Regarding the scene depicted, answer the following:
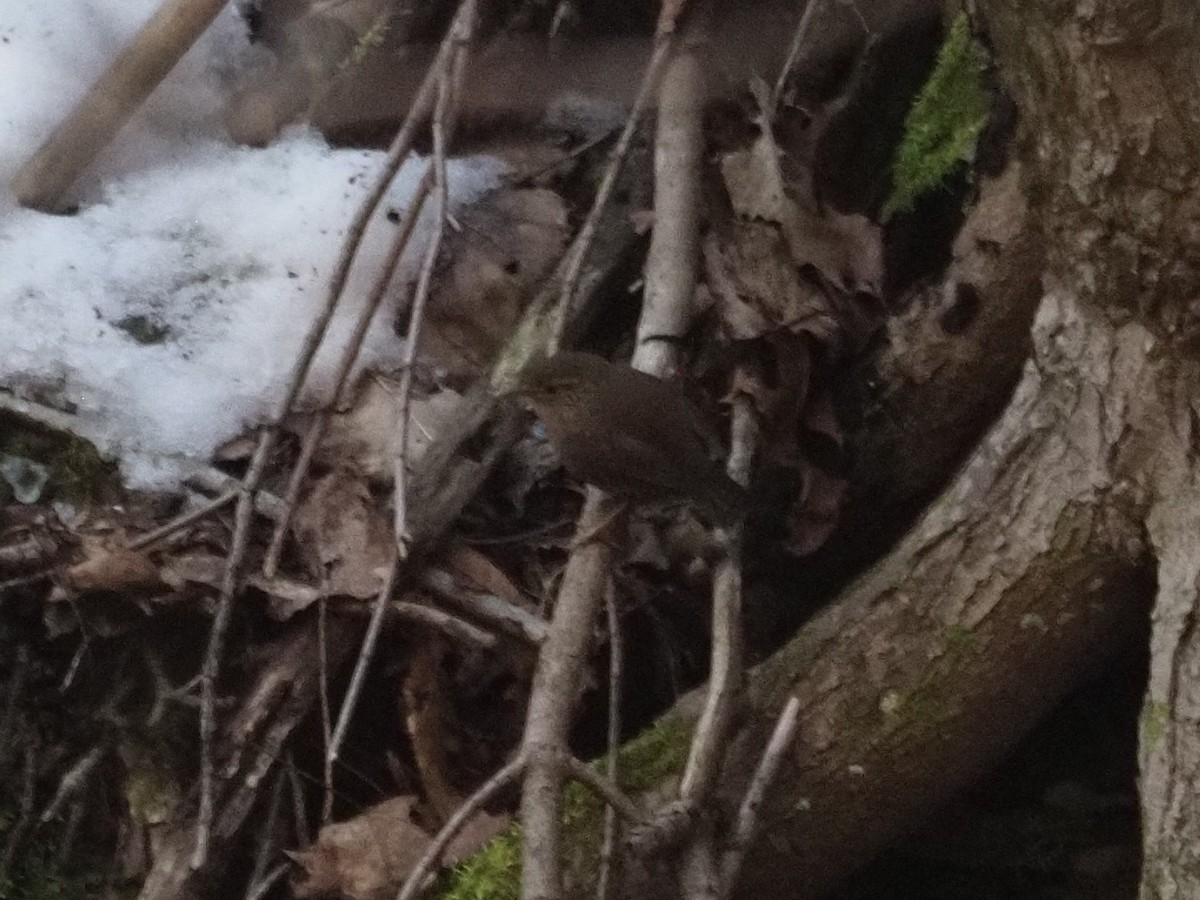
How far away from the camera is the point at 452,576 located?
223 centimetres

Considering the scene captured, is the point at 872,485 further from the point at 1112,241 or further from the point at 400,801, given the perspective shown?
the point at 400,801

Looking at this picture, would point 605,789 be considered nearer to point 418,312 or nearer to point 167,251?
point 418,312

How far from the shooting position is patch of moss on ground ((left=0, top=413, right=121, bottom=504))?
233 centimetres

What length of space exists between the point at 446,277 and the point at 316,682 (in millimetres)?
877

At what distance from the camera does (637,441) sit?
79.1 inches

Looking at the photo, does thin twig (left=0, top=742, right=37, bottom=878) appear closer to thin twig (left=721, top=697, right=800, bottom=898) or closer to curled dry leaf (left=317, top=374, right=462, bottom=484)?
curled dry leaf (left=317, top=374, right=462, bottom=484)

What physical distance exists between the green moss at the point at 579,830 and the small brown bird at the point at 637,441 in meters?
0.35

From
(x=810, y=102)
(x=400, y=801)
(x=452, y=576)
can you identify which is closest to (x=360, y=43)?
(x=810, y=102)

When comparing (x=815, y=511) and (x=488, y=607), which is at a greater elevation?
(x=815, y=511)

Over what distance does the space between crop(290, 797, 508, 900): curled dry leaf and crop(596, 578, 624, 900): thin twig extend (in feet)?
0.72

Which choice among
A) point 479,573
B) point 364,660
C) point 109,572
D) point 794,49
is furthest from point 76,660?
point 794,49

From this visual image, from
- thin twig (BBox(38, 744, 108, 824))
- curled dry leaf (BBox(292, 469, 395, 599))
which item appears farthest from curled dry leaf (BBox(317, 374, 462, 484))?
thin twig (BBox(38, 744, 108, 824))

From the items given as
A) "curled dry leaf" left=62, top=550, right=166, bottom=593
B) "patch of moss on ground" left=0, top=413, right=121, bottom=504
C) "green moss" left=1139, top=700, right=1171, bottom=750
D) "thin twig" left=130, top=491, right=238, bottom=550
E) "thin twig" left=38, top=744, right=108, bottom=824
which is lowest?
"thin twig" left=38, top=744, right=108, bottom=824

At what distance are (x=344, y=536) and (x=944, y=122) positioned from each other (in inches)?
50.8
